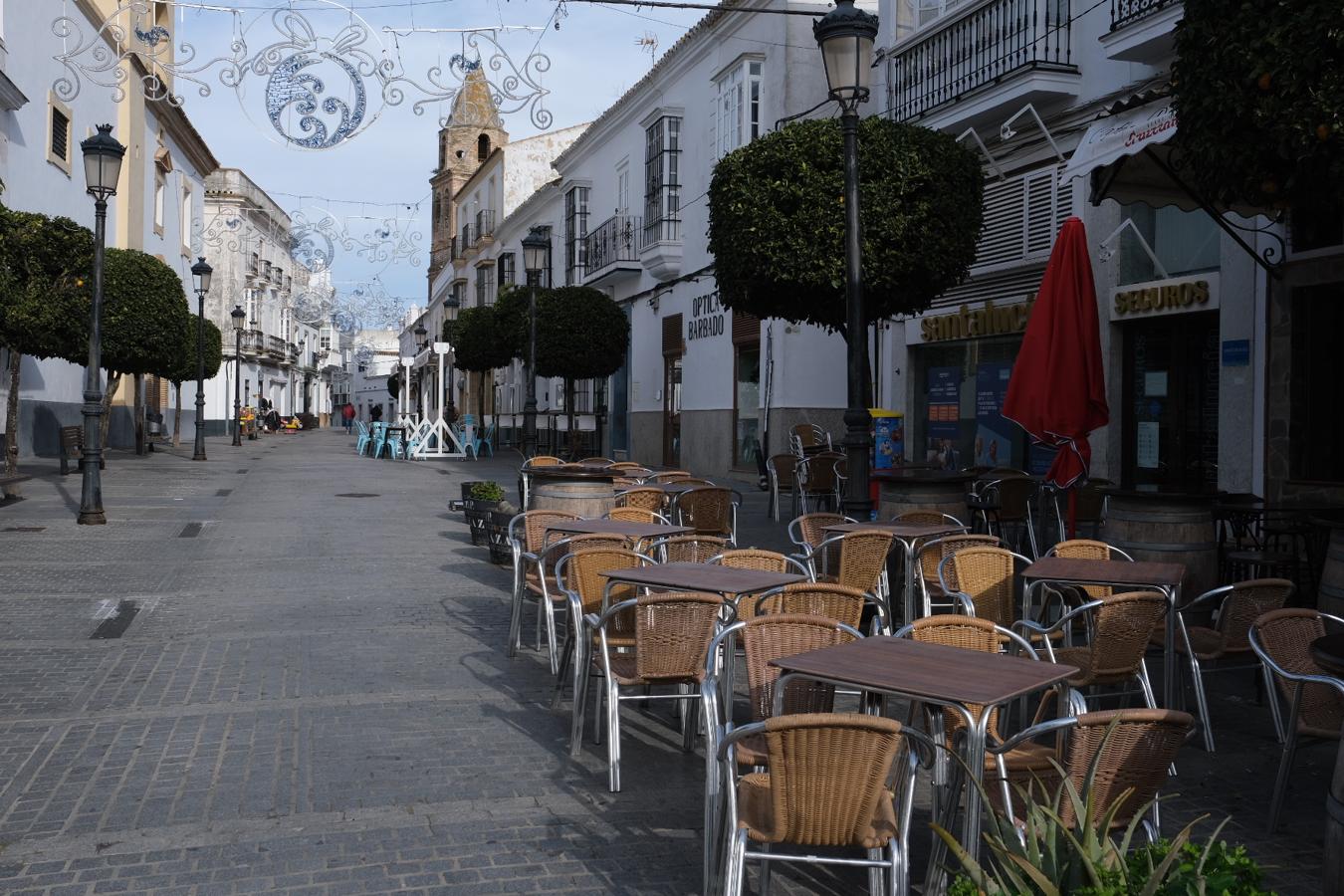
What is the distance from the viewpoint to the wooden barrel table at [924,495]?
856 cm

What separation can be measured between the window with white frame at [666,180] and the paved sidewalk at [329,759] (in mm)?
15870

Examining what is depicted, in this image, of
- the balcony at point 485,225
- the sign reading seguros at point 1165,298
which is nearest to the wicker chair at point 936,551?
the sign reading seguros at point 1165,298

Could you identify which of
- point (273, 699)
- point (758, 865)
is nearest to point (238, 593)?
point (273, 699)

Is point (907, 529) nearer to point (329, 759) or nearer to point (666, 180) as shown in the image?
point (329, 759)

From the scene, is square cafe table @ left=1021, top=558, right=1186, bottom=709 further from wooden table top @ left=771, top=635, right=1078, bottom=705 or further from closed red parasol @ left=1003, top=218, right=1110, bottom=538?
closed red parasol @ left=1003, top=218, right=1110, bottom=538

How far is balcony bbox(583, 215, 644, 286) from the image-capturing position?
2759 centimetres

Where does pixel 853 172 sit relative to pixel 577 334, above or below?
below

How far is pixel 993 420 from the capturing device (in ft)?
50.3

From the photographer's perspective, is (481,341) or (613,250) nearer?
(613,250)

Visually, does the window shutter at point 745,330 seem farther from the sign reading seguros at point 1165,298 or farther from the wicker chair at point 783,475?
the sign reading seguros at point 1165,298

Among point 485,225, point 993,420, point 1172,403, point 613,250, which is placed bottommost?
point 993,420

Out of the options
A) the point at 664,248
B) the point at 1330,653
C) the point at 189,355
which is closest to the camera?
the point at 1330,653

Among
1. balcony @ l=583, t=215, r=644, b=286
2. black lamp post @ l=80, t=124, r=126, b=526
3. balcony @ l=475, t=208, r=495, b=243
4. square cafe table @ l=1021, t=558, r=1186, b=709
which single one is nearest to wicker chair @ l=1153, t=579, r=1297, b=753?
square cafe table @ l=1021, t=558, r=1186, b=709

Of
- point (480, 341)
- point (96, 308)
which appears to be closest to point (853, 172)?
point (96, 308)
